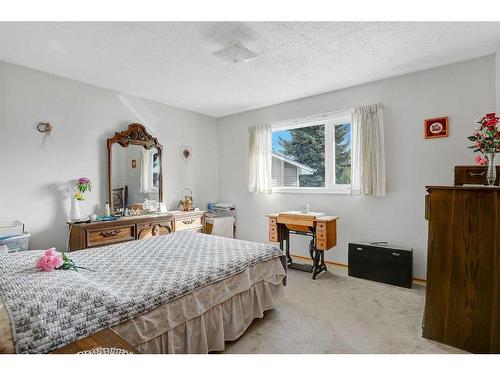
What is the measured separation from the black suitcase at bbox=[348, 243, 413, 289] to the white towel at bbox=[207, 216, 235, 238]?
2.17m

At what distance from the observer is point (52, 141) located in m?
3.19

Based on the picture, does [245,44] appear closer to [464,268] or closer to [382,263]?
[464,268]

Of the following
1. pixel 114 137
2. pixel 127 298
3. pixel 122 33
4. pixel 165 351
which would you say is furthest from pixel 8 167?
pixel 165 351

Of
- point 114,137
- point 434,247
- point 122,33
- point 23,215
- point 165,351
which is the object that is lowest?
point 165,351

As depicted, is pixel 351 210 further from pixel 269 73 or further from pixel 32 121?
pixel 32 121

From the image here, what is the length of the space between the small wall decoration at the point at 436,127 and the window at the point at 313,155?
95cm

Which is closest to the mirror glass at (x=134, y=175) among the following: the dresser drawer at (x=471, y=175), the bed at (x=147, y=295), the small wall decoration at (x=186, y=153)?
the small wall decoration at (x=186, y=153)

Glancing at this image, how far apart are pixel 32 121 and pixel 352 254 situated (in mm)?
4075

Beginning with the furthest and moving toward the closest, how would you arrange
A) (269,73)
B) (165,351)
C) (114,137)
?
(114,137) → (269,73) → (165,351)

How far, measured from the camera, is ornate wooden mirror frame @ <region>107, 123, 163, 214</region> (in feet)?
12.1

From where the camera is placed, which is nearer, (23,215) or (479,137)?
(479,137)

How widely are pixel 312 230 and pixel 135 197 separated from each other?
2571 millimetres

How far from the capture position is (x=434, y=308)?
2.01m

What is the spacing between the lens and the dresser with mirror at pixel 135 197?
335 cm
